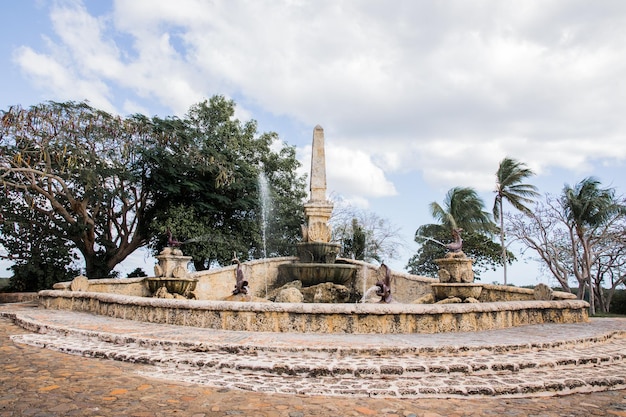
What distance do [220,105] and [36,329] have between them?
17.9 m

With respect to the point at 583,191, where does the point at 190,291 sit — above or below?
below

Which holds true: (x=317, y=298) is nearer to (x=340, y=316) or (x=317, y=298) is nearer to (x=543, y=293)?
(x=543, y=293)

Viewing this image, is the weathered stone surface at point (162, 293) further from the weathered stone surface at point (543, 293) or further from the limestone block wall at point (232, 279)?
the weathered stone surface at point (543, 293)

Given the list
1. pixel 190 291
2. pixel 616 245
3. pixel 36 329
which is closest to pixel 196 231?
pixel 190 291

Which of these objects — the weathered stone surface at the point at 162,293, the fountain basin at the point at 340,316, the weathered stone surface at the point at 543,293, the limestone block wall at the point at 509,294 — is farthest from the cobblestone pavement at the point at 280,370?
the weathered stone surface at the point at 162,293

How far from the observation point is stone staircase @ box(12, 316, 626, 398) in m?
4.28

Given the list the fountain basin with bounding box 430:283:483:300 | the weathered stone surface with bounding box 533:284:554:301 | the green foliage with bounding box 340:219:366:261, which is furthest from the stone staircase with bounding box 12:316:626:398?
the green foliage with bounding box 340:219:366:261

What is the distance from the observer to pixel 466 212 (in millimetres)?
25062

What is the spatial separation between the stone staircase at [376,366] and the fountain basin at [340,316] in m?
1.23

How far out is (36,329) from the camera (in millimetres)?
7434

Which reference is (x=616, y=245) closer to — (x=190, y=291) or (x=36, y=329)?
(x=190, y=291)

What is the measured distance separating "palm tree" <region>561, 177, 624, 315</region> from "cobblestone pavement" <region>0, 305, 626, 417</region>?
15732 millimetres

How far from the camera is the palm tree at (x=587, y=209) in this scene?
67.3 ft

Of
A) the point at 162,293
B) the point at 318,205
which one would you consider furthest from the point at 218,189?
the point at 162,293
